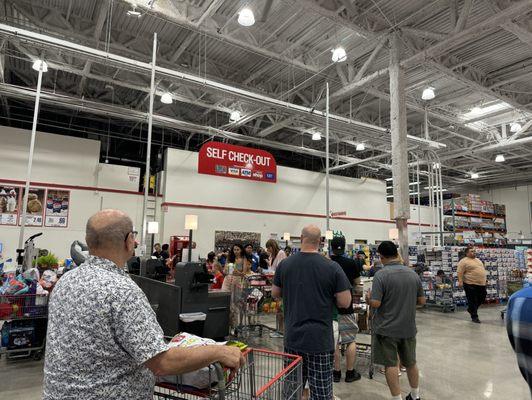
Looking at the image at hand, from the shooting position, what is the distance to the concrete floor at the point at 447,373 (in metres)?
4.02

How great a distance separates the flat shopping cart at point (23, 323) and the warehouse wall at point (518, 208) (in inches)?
939

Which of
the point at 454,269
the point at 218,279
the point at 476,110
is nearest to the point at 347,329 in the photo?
the point at 218,279

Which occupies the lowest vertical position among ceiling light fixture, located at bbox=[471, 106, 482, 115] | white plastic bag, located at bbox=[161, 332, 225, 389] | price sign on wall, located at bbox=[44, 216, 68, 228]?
white plastic bag, located at bbox=[161, 332, 225, 389]

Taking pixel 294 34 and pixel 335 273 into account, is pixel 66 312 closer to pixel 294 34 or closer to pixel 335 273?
pixel 335 273

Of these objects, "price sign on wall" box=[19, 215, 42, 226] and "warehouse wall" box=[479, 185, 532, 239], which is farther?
"warehouse wall" box=[479, 185, 532, 239]

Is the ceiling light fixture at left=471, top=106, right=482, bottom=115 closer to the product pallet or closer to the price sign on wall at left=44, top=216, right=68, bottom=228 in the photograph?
the product pallet

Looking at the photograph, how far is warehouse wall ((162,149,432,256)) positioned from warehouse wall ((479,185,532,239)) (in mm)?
7232

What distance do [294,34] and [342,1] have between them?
5.90 feet

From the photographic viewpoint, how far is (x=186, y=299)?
479 centimetres

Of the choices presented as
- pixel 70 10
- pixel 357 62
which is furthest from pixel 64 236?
pixel 357 62

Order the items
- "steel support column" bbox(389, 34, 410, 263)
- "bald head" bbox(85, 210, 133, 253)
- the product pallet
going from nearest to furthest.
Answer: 1. "bald head" bbox(85, 210, 133, 253)
2. "steel support column" bbox(389, 34, 410, 263)
3. the product pallet

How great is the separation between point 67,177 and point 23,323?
7.44 m

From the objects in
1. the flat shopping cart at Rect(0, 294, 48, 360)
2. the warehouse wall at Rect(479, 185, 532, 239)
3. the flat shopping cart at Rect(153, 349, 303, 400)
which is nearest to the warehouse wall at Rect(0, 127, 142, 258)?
the flat shopping cart at Rect(0, 294, 48, 360)

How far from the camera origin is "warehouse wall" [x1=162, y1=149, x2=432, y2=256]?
12.9m
